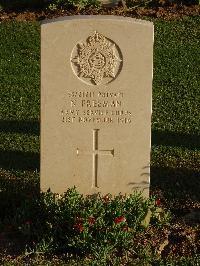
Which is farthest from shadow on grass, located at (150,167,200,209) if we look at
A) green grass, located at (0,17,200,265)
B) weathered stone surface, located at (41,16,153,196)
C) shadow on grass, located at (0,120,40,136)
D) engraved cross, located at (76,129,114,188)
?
shadow on grass, located at (0,120,40,136)

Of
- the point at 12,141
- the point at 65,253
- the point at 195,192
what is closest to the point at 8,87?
the point at 12,141

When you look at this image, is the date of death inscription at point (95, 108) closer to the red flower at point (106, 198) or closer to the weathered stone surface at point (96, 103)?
the weathered stone surface at point (96, 103)

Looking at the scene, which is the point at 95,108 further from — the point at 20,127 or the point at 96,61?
the point at 20,127

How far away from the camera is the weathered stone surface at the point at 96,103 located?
5742 mm

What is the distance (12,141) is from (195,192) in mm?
2520

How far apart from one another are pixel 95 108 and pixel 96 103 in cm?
4

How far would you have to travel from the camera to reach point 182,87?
10.2 meters

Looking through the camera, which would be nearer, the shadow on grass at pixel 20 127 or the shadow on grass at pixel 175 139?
the shadow on grass at pixel 175 139

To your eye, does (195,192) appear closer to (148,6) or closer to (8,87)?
(8,87)

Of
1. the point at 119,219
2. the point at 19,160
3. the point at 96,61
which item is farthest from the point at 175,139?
the point at 119,219

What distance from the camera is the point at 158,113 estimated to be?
923 centimetres

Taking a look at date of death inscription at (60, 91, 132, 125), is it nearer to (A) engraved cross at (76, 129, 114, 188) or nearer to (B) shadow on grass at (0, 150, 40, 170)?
(A) engraved cross at (76, 129, 114, 188)

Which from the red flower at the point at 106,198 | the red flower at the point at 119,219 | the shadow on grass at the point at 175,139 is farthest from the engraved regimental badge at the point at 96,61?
the shadow on grass at the point at 175,139

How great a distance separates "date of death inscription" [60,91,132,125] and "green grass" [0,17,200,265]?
103 centimetres
